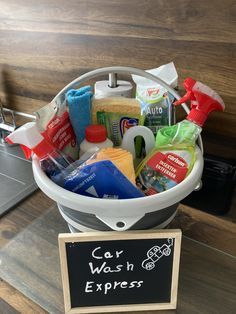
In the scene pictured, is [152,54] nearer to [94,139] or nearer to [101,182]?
[94,139]

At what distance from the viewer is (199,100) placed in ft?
1.85

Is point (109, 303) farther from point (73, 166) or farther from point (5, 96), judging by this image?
point (5, 96)

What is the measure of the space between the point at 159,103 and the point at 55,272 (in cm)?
40

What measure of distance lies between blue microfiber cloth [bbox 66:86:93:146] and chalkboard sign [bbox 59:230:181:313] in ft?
0.71

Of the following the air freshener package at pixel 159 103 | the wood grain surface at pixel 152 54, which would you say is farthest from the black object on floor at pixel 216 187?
the air freshener package at pixel 159 103

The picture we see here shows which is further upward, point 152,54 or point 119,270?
point 152,54

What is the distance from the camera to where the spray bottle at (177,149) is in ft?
1.76

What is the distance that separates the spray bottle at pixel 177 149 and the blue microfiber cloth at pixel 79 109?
0.14 m

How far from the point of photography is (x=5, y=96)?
1.15 metres

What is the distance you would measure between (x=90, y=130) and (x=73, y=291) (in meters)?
0.29

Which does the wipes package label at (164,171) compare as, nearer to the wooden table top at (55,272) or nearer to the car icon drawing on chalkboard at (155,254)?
the car icon drawing on chalkboard at (155,254)

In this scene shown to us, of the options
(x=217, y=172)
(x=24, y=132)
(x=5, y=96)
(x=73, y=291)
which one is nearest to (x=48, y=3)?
(x=5, y=96)

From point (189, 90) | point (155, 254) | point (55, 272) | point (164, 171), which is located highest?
point (189, 90)

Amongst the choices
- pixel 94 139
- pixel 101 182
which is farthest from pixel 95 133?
pixel 101 182
